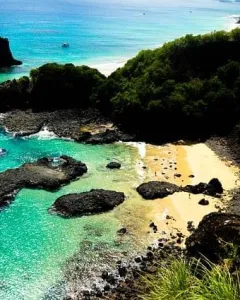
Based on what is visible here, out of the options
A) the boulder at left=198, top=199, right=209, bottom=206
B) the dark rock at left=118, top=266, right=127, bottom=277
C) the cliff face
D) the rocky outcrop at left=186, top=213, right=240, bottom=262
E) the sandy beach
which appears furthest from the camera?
the cliff face

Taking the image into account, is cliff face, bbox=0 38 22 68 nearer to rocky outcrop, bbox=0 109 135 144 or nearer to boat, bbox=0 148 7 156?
rocky outcrop, bbox=0 109 135 144

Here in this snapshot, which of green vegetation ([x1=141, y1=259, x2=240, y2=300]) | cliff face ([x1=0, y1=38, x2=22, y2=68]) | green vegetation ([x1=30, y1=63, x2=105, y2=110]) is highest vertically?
green vegetation ([x1=141, y1=259, x2=240, y2=300])

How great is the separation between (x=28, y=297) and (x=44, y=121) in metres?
43.9

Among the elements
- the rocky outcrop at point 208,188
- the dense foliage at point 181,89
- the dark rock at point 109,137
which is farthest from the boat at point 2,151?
the rocky outcrop at point 208,188

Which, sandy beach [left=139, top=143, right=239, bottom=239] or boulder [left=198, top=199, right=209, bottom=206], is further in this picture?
boulder [left=198, top=199, right=209, bottom=206]

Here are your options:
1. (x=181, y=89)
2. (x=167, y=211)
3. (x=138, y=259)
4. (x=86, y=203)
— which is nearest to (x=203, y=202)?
(x=167, y=211)

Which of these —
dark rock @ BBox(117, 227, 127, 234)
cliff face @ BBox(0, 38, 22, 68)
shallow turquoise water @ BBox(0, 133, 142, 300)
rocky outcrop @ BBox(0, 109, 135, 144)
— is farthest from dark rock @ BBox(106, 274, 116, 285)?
cliff face @ BBox(0, 38, 22, 68)

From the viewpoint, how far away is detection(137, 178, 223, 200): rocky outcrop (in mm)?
53531

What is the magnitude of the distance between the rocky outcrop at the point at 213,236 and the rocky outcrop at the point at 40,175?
68.4ft

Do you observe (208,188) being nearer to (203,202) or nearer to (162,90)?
(203,202)

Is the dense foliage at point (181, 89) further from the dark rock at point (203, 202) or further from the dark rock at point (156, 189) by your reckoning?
the dark rock at point (203, 202)

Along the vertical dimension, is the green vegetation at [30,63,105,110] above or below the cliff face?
above

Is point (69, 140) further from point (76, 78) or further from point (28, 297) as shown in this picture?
point (28, 297)

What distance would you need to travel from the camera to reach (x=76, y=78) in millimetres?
85312
